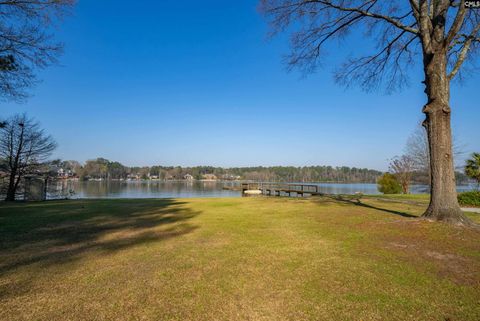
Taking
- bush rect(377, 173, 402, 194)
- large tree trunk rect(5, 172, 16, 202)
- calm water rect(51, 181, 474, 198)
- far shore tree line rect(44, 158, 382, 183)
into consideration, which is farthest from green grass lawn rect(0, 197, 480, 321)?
far shore tree line rect(44, 158, 382, 183)

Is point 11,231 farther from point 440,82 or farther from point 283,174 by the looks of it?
point 283,174

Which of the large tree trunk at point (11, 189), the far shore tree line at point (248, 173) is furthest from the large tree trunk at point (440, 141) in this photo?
the far shore tree line at point (248, 173)

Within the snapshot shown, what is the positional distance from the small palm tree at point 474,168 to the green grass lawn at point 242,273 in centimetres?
1836

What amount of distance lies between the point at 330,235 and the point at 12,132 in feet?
70.7

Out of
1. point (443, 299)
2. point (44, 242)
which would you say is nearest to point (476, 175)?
point (443, 299)

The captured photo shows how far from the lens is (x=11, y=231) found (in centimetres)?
605

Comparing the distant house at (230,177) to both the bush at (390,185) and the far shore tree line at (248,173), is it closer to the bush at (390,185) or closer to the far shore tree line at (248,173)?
the far shore tree line at (248,173)

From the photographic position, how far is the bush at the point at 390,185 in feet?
91.1

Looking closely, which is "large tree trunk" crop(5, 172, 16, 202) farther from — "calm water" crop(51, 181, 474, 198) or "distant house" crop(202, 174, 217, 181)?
"distant house" crop(202, 174, 217, 181)

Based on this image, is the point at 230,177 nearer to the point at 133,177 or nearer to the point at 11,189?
the point at 133,177

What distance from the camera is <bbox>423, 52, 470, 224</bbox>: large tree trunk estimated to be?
6656mm

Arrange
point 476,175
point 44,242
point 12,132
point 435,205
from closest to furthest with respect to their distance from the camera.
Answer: point 44,242
point 435,205
point 12,132
point 476,175

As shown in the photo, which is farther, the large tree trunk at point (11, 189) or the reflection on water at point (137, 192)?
the reflection on water at point (137, 192)

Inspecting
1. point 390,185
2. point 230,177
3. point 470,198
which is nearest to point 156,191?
point 390,185
